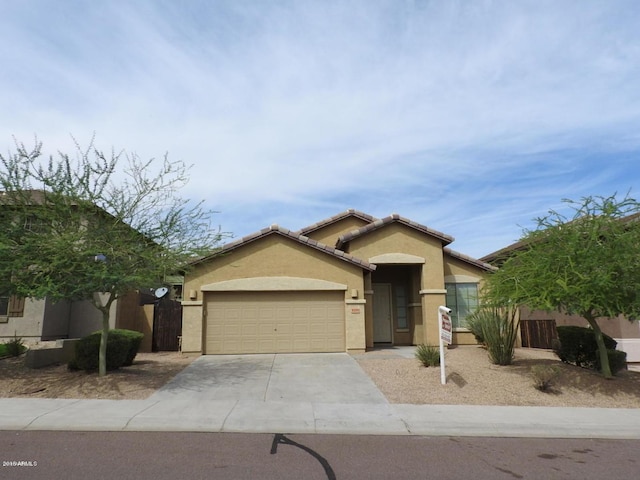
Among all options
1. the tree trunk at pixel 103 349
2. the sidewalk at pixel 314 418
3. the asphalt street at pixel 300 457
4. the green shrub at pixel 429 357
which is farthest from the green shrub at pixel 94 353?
the green shrub at pixel 429 357

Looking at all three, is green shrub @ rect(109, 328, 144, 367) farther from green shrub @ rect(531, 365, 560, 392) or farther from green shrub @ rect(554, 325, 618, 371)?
green shrub @ rect(554, 325, 618, 371)

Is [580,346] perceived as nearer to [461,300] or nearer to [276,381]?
[461,300]

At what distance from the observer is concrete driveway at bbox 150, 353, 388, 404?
10391 millimetres

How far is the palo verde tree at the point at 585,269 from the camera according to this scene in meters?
10.7

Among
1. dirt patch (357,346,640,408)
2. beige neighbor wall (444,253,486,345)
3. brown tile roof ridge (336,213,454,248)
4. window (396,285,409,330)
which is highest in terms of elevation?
brown tile roof ridge (336,213,454,248)

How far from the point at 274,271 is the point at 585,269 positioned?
977 cm

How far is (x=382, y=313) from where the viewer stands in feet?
65.2

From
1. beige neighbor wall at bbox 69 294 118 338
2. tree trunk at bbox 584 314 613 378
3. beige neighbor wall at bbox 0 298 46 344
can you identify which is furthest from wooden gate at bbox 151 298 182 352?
tree trunk at bbox 584 314 613 378

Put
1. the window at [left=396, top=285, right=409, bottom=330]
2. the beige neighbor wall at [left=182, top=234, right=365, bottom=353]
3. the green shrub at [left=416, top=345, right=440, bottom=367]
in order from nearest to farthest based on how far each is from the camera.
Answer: the green shrub at [left=416, top=345, right=440, bottom=367] → the beige neighbor wall at [left=182, top=234, right=365, bottom=353] → the window at [left=396, top=285, right=409, bottom=330]

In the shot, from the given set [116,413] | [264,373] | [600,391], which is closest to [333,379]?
[264,373]

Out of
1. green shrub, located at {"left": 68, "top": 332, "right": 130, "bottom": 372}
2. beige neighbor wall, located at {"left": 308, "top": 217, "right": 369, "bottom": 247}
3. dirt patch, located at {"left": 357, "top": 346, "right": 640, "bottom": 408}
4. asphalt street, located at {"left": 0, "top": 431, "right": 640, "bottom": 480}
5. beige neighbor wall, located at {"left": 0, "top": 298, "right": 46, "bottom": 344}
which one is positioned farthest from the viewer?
beige neighbor wall, located at {"left": 308, "top": 217, "right": 369, "bottom": 247}

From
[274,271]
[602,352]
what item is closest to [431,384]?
[602,352]

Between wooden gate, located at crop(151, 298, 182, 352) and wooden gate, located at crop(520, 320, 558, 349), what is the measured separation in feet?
48.0

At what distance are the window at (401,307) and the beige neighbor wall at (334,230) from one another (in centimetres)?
417
